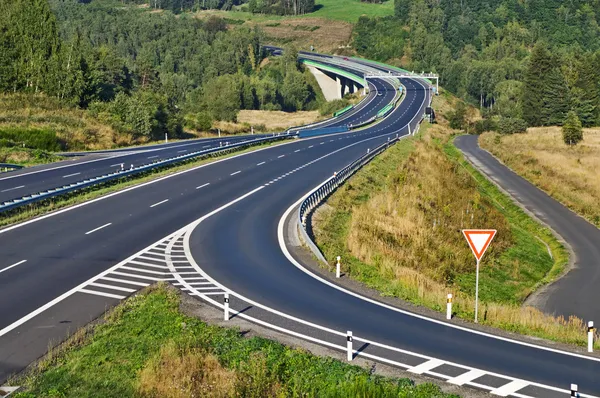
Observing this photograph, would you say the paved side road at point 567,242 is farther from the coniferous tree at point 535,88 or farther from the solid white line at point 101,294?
the coniferous tree at point 535,88

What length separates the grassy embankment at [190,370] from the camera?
49.3 feet

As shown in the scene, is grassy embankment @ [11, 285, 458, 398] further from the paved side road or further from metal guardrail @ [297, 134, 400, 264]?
the paved side road

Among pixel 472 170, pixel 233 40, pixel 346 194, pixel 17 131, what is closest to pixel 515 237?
pixel 346 194

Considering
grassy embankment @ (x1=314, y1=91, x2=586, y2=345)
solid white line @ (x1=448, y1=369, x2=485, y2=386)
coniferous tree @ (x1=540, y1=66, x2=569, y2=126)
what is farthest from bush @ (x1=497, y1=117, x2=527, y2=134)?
solid white line @ (x1=448, y1=369, x2=485, y2=386)

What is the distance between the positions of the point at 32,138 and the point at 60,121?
27.2 feet

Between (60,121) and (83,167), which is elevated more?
(60,121)

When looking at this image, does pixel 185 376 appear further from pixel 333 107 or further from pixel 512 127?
pixel 333 107

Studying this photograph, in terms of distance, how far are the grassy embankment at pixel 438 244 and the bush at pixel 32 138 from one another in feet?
80.2

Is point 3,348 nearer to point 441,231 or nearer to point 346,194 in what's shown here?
point 441,231

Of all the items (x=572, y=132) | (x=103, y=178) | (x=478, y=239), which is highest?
(x=478, y=239)

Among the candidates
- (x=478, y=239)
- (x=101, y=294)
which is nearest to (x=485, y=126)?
(x=478, y=239)

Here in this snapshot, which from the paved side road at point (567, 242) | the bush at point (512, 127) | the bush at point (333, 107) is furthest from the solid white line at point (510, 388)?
the bush at point (333, 107)

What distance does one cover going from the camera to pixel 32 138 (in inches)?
2323

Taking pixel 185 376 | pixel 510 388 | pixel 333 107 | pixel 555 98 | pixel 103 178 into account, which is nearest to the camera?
pixel 185 376
